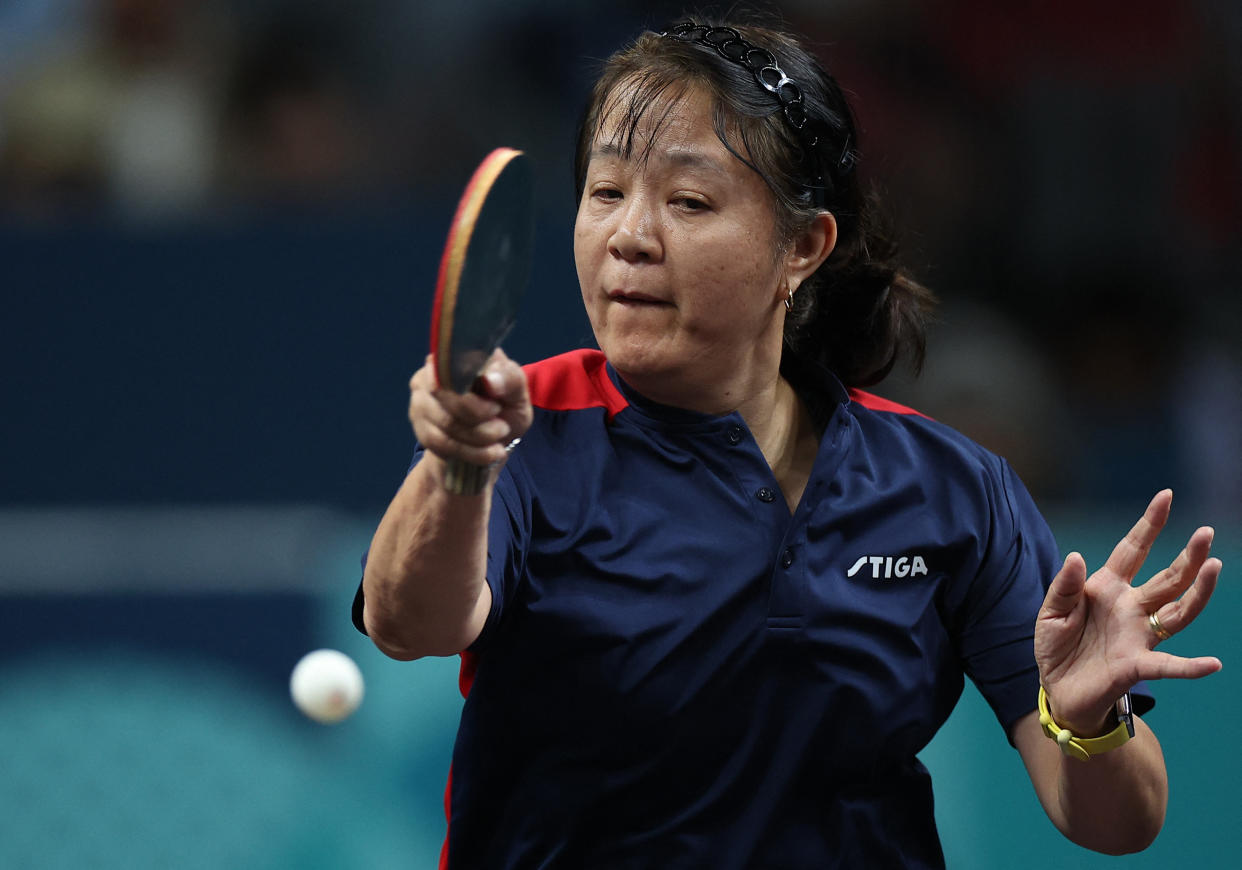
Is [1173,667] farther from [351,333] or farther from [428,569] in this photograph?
[351,333]

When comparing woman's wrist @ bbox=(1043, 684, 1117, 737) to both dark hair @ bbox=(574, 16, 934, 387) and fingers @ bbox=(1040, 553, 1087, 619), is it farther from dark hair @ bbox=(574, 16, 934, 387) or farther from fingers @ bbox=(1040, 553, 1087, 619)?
dark hair @ bbox=(574, 16, 934, 387)

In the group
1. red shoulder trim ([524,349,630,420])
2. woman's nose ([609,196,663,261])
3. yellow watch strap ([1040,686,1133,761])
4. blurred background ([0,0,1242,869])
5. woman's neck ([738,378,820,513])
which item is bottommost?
blurred background ([0,0,1242,869])

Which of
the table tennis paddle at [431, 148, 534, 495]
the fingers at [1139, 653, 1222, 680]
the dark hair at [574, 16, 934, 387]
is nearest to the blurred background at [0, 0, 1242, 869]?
the dark hair at [574, 16, 934, 387]

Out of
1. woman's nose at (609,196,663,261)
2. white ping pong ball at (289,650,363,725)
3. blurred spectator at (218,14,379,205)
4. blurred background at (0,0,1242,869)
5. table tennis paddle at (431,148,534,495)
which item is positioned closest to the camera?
table tennis paddle at (431,148,534,495)

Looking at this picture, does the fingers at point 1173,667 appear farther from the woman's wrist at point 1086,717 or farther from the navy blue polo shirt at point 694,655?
the navy blue polo shirt at point 694,655

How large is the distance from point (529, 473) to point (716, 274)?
347 mm

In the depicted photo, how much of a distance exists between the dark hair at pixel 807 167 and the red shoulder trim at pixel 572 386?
26 centimetres

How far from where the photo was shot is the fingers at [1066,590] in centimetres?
191

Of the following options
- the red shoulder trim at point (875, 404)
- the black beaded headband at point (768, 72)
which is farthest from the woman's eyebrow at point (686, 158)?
the red shoulder trim at point (875, 404)

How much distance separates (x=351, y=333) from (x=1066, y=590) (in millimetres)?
3100

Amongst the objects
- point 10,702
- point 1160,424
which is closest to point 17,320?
point 10,702

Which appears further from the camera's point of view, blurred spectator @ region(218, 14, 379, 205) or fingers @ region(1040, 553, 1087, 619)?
blurred spectator @ region(218, 14, 379, 205)

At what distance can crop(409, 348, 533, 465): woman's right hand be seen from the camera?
1.53 meters

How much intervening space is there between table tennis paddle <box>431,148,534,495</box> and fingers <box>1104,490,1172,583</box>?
81 centimetres
